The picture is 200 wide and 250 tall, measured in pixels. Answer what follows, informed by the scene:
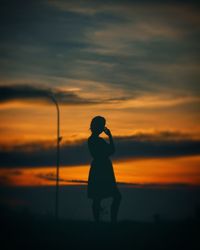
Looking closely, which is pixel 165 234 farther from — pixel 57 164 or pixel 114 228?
pixel 57 164

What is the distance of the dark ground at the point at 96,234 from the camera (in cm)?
2253

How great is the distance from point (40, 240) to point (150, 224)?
4.80 metres

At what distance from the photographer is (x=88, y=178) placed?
85.9 ft

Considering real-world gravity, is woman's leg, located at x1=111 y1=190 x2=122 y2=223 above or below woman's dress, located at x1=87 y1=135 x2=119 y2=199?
below

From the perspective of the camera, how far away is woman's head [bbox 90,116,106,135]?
25.6 metres

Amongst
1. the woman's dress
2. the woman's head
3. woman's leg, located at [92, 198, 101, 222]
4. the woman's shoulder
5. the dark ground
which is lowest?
the dark ground

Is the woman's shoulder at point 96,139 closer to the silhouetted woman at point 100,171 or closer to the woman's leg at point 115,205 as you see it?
the silhouetted woman at point 100,171

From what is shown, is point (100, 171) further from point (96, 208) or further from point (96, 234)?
point (96, 234)

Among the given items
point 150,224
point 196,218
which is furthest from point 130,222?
point 196,218

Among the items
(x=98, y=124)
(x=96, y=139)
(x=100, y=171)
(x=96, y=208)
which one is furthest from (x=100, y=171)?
(x=98, y=124)

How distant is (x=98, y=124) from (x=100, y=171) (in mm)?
1776

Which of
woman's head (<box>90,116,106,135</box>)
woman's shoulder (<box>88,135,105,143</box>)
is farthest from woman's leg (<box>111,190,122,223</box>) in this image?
woman's head (<box>90,116,106,135</box>)

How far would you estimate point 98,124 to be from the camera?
25641 millimetres

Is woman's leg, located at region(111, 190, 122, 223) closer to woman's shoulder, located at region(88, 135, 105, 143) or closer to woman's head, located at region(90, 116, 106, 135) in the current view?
woman's shoulder, located at region(88, 135, 105, 143)
